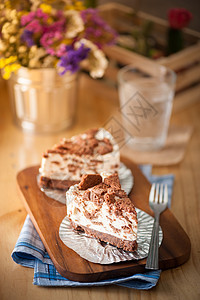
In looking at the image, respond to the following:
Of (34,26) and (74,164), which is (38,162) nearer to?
(74,164)

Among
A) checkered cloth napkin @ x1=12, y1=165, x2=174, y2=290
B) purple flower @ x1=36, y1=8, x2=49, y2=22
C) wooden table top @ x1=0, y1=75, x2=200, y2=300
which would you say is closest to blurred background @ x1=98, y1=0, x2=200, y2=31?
wooden table top @ x1=0, y1=75, x2=200, y2=300

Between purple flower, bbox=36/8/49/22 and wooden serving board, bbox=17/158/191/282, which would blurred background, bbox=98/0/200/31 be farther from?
wooden serving board, bbox=17/158/191/282

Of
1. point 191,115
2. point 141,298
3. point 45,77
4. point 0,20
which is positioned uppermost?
point 0,20

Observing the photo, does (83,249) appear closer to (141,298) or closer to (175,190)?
(141,298)

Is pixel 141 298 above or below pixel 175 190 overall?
above

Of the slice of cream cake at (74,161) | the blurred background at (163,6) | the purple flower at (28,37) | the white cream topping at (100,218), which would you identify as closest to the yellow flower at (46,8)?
the purple flower at (28,37)

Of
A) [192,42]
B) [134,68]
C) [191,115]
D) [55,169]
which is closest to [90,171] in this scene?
[55,169]
